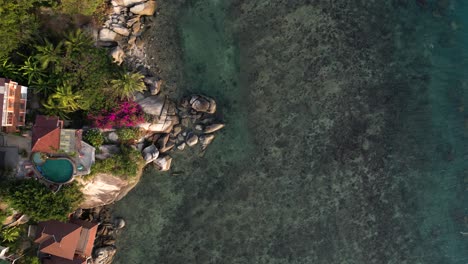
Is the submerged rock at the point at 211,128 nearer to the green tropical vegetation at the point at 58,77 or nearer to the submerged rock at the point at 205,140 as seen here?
the submerged rock at the point at 205,140

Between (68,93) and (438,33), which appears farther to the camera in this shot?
(438,33)

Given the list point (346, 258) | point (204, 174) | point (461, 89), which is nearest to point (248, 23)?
point (204, 174)

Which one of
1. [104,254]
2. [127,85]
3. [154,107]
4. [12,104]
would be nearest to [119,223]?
[104,254]

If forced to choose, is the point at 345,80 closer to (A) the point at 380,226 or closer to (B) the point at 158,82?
(A) the point at 380,226

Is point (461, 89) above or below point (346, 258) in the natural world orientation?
above

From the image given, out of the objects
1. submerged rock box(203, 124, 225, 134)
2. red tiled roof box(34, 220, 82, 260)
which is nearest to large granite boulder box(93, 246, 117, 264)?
red tiled roof box(34, 220, 82, 260)

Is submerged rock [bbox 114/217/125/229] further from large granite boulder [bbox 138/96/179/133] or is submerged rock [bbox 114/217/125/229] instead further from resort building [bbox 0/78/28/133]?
resort building [bbox 0/78/28/133]

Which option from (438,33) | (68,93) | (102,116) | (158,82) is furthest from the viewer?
(438,33)
